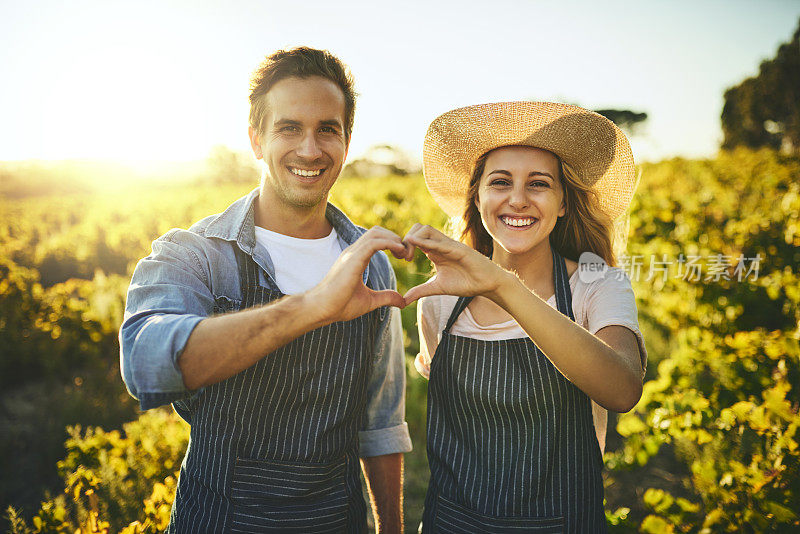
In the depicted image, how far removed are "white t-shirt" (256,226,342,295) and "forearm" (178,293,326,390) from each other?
1.79 ft

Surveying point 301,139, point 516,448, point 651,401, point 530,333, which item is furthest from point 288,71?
point 651,401

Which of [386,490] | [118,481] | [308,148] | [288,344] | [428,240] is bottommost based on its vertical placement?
[118,481]

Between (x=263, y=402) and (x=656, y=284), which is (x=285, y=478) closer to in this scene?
(x=263, y=402)

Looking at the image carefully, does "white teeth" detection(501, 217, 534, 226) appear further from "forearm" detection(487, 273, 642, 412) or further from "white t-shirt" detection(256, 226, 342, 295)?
"white t-shirt" detection(256, 226, 342, 295)

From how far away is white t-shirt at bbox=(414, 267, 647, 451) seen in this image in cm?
157

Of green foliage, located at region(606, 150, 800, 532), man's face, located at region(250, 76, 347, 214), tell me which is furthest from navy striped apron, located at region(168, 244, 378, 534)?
green foliage, located at region(606, 150, 800, 532)

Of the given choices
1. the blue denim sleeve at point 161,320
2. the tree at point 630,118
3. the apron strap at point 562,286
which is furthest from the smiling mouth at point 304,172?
the tree at point 630,118

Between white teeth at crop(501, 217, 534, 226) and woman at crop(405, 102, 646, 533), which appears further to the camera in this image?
white teeth at crop(501, 217, 534, 226)

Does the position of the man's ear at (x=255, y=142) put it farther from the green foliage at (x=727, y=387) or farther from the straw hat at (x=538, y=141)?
the green foliage at (x=727, y=387)

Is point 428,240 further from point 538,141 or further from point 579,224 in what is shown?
point 579,224

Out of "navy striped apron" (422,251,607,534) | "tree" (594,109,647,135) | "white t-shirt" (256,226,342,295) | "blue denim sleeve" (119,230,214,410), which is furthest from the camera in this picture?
"tree" (594,109,647,135)

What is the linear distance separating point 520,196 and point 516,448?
870 millimetres

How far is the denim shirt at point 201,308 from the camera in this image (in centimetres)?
114

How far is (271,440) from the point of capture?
5.24 ft
